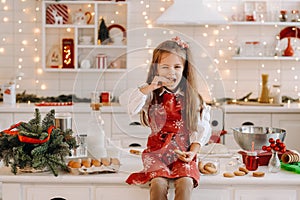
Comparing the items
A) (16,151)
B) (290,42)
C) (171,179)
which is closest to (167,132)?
(171,179)

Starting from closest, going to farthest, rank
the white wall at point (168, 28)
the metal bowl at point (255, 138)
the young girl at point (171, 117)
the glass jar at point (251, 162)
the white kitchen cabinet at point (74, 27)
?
the young girl at point (171, 117) < the glass jar at point (251, 162) < the metal bowl at point (255, 138) < the white kitchen cabinet at point (74, 27) < the white wall at point (168, 28)

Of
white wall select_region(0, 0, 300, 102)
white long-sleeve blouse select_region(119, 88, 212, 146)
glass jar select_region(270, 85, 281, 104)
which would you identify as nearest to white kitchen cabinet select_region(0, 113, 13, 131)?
white wall select_region(0, 0, 300, 102)

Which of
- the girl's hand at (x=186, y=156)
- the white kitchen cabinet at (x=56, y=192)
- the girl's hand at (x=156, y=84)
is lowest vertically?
the white kitchen cabinet at (x=56, y=192)

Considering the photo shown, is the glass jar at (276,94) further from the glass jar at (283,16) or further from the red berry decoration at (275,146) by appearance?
the red berry decoration at (275,146)

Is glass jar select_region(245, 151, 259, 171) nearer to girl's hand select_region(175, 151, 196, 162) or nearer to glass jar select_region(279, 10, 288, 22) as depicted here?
girl's hand select_region(175, 151, 196, 162)

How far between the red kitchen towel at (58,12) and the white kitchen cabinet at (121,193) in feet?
10.2

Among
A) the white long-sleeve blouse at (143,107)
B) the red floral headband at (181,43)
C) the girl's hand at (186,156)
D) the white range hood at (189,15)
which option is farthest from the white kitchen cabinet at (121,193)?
the white range hood at (189,15)

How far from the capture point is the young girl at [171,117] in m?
2.42

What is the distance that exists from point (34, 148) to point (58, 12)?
3046 mm

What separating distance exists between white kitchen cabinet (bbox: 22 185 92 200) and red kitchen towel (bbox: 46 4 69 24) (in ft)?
9.98

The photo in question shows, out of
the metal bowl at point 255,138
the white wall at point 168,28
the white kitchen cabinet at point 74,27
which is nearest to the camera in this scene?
the metal bowl at point 255,138

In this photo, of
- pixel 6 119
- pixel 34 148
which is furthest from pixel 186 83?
pixel 6 119

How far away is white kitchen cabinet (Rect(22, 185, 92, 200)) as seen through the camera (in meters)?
2.48

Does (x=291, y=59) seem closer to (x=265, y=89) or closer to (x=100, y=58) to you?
(x=265, y=89)
